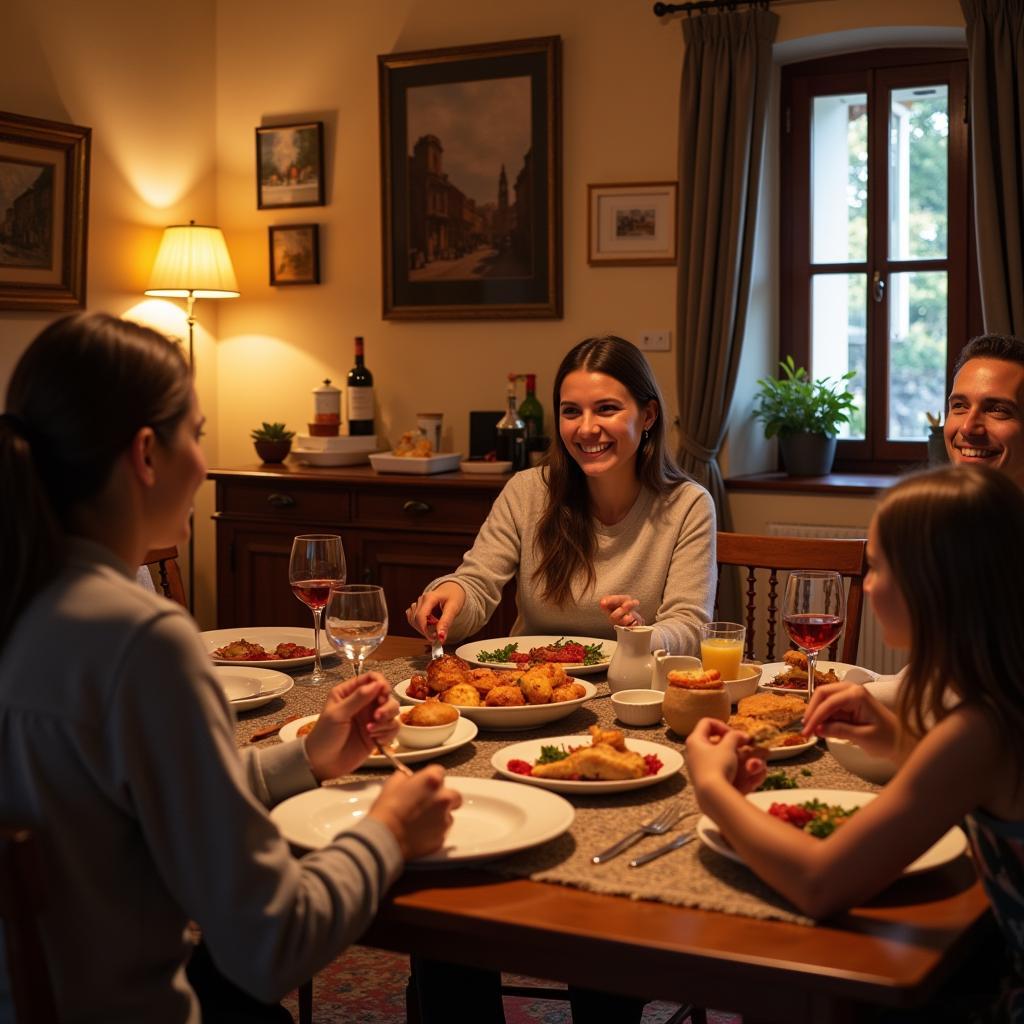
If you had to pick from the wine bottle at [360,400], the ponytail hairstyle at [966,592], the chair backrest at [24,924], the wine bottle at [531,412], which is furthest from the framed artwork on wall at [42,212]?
the ponytail hairstyle at [966,592]

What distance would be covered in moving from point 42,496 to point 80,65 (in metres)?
4.15

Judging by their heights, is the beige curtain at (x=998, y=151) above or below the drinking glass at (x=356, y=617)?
above

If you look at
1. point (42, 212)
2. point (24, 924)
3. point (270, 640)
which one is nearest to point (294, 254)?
point (42, 212)

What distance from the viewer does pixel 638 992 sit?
1210 millimetres

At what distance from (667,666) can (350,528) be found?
2.80 metres

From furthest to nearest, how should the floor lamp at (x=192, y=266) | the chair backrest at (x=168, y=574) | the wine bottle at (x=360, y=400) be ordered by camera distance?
1. the wine bottle at (x=360, y=400)
2. the floor lamp at (x=192, y=266)
3. the chair backrest at (x=168, y=574)

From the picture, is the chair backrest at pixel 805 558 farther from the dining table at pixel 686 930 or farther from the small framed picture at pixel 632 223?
the small framed picture at pixel 632 223

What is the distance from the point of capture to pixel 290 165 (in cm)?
532

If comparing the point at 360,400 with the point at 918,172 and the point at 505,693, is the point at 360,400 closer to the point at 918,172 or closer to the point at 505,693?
the point at 918,172

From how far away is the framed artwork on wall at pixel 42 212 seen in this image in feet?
14.6

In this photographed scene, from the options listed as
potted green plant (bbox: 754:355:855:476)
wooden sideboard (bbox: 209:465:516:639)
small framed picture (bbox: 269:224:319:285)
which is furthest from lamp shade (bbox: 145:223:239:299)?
potted green plant (bbox: 754:355:855:476)

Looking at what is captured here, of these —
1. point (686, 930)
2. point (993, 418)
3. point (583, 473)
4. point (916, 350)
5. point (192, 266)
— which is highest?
point (192, 266)

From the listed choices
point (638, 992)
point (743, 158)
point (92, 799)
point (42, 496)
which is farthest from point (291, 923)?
point (743, 158)

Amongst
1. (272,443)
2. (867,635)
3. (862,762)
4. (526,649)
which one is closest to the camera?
(862,762)
